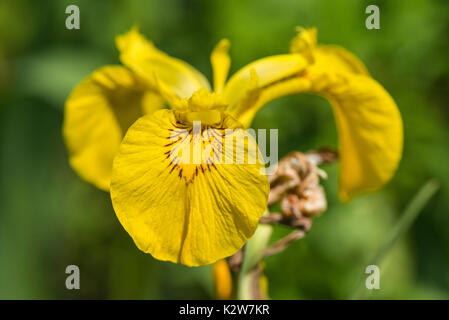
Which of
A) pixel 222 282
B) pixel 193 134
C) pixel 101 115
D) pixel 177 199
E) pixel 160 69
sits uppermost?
pixel 160 69

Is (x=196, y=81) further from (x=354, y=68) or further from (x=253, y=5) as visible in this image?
(x=253, y=5)

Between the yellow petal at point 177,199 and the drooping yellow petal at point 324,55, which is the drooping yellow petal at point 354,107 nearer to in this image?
the drooping yellow petal at point 324,55

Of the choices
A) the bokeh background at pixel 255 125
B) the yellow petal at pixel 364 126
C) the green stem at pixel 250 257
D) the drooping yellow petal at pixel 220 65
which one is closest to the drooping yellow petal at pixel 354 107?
the yellow petal at pixel 364 126

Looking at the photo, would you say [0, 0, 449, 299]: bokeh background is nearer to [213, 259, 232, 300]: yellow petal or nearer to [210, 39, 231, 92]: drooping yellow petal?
[213, 259, 232, 300]: yellow petal

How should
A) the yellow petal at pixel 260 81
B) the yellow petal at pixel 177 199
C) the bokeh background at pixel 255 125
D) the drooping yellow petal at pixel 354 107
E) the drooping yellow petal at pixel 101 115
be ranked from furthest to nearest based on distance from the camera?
1. the bokeh background at pixel 255 125
2. the drooping yellow petal at pixel 101 115
3. the drooping yellow petal at pixel 354 107
4. the yellow petal at pixel 260 81
5. the yellow petal at pixel 177 199

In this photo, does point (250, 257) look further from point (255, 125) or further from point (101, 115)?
point (255, 125)

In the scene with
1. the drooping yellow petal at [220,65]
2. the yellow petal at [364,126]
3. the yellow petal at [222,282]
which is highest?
the drooping yellow petal at [220,65]

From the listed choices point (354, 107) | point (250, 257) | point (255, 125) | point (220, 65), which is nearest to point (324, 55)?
point (354, 107)

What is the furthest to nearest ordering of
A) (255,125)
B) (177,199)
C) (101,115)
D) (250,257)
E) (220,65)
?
(255,125) → (101,115) → (220,65) → (250,257) → (177,199)
